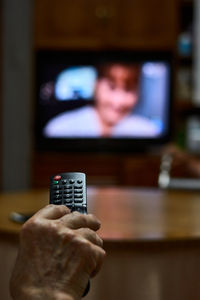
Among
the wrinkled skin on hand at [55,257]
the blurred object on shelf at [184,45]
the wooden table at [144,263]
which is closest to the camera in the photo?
the wrinkled skin on hand at [55,257]

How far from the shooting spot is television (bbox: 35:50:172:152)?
467 centimetres

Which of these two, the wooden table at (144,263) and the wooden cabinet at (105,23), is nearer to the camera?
the wooden table at (144,263)

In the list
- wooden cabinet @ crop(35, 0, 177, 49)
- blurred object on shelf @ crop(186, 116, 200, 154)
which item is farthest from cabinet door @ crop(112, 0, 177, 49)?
blurred object on shelf @ crop(186, 116, 200, 154)

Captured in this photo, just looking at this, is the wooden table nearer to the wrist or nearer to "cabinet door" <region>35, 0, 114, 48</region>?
the wrist

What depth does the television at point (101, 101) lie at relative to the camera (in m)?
4.67

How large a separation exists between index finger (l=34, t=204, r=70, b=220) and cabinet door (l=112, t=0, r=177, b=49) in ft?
12.6

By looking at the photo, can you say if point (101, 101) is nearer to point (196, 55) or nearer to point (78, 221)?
point (196, 55)

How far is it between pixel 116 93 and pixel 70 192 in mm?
3725

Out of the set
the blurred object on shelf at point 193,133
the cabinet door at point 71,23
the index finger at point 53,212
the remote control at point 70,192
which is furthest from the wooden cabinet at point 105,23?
the index finger at point 53,212

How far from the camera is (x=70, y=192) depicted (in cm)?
102

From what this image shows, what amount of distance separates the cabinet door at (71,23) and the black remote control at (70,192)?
12.1ft

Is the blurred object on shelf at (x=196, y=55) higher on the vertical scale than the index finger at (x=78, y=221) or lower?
higher

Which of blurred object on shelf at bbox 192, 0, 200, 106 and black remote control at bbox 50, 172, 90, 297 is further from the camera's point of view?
blurred object on shelf at bbox 192, 0, 200, 106

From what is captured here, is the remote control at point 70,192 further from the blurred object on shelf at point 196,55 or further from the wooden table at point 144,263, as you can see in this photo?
the blurred object on shelf at point 196,55
